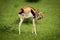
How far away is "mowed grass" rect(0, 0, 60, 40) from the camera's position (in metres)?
4.16

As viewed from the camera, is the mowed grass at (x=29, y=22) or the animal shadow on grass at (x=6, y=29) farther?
the animal shadow on grass at (x=6, y=29)

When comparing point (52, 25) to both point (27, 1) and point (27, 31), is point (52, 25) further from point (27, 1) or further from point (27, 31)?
point (27, 1)

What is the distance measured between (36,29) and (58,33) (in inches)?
15.6

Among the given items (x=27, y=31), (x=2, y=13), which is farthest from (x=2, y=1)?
(x=27, y=31)

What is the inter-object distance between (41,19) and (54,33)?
1.87 feet

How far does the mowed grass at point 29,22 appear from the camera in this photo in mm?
4156

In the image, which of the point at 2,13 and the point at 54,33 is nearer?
the point at 54,33

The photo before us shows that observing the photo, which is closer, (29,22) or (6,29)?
(6,29)

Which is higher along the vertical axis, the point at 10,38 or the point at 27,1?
the point at 27,1

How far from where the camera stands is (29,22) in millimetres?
4641

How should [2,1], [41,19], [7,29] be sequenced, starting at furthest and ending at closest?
[2,1]
[41,19]
[7,29]

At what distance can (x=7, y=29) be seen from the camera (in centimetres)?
439

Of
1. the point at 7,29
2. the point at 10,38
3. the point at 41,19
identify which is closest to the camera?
the point at 10,38

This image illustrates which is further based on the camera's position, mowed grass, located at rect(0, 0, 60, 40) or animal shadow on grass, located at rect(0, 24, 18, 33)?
animal shadow on grass, located at rect(0, 24, 18, 33)
